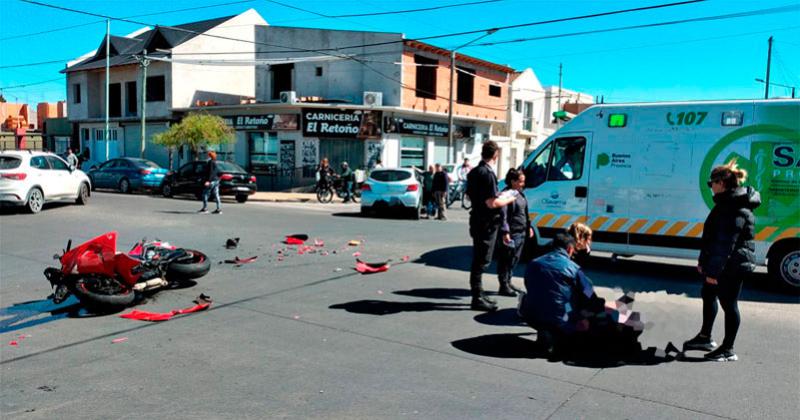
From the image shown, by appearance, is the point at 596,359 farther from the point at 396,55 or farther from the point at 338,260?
the point at 396,55

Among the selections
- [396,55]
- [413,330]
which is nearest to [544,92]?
[396,55]

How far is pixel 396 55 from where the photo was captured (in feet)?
102

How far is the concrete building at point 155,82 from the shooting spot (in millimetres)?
34031

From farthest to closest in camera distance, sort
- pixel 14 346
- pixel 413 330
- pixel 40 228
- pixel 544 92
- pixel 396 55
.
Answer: pixel 544 92
pixel 396 55
pixel 40 228
pixel 413 330
pixel 14 346

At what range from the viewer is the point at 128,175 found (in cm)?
2555

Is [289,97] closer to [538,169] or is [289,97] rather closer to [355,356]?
[538,169]

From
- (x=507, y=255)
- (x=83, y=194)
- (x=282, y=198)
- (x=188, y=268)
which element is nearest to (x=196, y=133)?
(x=282, y=198)

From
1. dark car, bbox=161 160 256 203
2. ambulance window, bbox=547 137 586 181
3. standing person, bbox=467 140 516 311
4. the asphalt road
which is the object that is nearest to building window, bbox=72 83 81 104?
dark car, bbox=161 160 256 203

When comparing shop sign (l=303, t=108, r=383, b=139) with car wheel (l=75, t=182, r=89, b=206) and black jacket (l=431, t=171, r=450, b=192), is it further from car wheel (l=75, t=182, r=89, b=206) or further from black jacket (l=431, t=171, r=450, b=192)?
black jacket (l=431, t=171, r=450, b=192)

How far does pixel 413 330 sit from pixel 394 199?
1158cm

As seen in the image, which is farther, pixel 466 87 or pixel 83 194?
pixel 466 87

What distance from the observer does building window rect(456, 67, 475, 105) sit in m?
36.1

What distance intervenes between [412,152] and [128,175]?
1402cm

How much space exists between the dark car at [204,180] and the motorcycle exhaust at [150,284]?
47.9 feet
